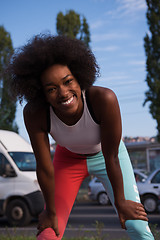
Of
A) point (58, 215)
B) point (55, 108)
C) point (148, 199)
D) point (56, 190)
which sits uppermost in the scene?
point (55, 108)

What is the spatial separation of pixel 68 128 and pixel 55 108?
0.18m

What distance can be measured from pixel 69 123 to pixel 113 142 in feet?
1.19

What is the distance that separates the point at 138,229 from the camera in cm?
259

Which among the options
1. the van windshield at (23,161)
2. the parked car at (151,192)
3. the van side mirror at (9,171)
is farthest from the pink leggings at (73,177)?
the parked car at (151,192)

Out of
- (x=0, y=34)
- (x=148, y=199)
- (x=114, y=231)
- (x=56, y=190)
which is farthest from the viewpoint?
(x=0, y=34)

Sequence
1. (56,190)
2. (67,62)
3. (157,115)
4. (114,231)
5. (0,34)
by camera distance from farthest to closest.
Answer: (0,34)
(157,115)
(114,231)
(56,190)
(67,62)

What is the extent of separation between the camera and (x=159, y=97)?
17562mm

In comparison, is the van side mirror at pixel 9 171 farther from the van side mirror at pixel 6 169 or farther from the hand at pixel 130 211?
the hand at pixel 130 211

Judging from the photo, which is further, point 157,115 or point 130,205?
point 157,115

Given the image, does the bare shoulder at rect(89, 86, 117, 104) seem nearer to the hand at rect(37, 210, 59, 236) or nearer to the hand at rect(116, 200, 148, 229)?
the hand at rect(116, 200, 148, 229)

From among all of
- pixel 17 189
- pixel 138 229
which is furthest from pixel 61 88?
pixel 17 189

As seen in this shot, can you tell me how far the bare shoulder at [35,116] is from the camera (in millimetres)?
2695

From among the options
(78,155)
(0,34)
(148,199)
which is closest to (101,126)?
(78,155)

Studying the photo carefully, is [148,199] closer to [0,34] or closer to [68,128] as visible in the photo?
[68,128]
